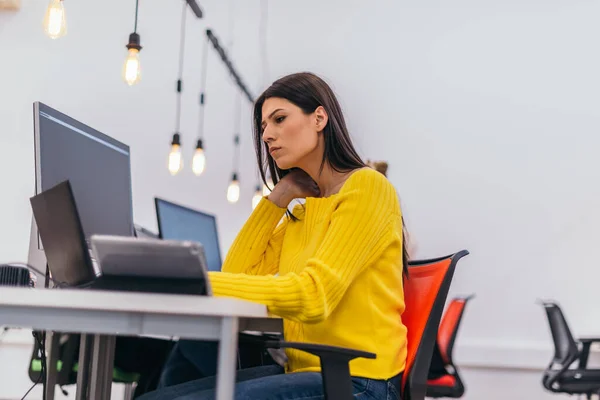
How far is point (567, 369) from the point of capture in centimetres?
455

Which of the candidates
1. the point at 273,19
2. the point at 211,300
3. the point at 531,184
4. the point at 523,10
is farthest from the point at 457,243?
the point at 211,300

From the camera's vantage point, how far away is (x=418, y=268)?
1927 millimetres

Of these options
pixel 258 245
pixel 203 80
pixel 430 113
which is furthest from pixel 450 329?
pixel 203 80

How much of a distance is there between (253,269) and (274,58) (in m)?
4.09

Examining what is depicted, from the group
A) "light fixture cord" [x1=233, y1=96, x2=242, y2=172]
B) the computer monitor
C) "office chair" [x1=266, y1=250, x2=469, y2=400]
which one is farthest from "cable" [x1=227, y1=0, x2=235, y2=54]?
"office chair" [x1=266, y1=250, x2=469, y2=400]

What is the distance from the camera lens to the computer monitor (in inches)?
114

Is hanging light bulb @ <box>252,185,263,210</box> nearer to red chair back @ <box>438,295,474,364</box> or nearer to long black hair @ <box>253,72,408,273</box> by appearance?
red chair back @ <box>438,295,474,364</box>

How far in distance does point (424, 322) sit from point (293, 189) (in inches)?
25.5

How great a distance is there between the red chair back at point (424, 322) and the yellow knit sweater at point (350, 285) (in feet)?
0.11

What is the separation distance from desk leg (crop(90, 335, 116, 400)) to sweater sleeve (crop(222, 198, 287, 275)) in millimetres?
407

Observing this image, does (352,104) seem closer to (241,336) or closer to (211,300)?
(241,336)

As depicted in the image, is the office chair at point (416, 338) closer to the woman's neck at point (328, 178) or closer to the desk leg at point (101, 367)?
the woman's neck at point (328, 178)

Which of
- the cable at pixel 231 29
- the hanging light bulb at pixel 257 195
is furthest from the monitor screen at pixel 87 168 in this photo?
the cable at pixel 231 29

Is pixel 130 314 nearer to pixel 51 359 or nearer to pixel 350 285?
pixel 350 285
